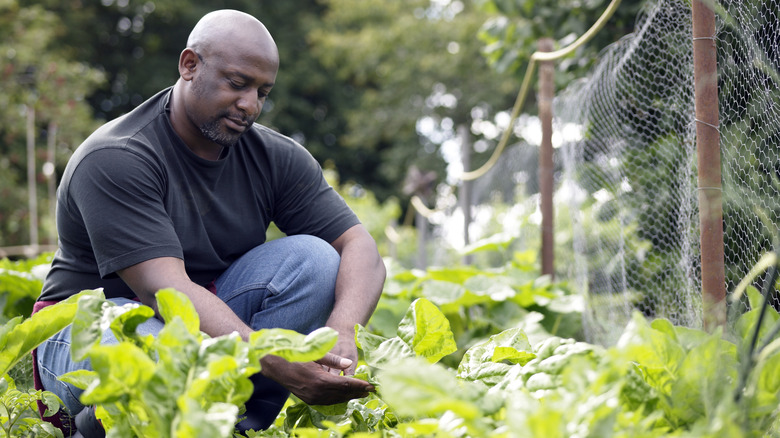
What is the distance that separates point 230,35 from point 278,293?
0.63 meters

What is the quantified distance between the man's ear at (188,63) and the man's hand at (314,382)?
80 cm

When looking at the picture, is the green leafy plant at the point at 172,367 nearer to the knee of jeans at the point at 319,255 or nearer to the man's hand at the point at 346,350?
the man's hand at the point at 346,350

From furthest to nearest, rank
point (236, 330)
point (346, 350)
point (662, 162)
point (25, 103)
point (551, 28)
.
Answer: point (25, 103)
point (551, 28)
point (662, 162)
point (346, 350)
point (236, 330)

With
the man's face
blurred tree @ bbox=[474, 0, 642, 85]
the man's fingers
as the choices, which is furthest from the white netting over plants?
the man's face

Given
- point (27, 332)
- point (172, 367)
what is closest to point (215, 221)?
point (27, 332)

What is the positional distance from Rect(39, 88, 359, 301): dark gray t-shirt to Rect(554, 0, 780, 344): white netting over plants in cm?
96

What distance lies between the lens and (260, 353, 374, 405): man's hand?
4.55 feet

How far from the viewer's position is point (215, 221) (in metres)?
1.88

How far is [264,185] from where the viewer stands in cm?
201

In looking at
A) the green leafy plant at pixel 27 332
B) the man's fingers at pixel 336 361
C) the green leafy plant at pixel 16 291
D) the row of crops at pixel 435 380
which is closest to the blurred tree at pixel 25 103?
the green leafy plant at pixel 16 291

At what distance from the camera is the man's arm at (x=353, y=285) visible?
1.69 meters

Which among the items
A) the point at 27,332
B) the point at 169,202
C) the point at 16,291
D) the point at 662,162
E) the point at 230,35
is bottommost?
the point at 16,291

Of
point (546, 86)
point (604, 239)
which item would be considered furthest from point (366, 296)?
point (546, 86)

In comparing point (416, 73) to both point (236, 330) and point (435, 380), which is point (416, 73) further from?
point (435, 380)
